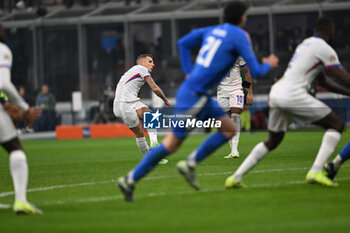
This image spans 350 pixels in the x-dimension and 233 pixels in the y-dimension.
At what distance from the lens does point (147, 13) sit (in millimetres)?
33844

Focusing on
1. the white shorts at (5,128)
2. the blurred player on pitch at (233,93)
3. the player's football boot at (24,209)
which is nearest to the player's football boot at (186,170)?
the player's football boot at (24,209)

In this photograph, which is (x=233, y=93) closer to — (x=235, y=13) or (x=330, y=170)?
(x=330, y=170)

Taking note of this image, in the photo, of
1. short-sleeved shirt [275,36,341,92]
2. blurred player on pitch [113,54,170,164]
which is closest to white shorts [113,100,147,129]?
blurred player on pitch [113,54,170,164]

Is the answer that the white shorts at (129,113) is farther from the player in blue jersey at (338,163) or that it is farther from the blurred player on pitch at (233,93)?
the player in blue jersey at (338,163)

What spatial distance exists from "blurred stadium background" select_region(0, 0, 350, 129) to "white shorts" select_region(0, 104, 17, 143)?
22283mm

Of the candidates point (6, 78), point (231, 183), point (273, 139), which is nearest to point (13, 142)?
point (6, 78)

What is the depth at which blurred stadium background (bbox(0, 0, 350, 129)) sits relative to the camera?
3122 cm

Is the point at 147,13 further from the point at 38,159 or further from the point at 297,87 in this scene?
the point at 297,87

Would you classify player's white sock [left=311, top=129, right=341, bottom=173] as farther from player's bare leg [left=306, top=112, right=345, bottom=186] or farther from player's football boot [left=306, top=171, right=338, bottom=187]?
player's football boot [left=306, top=171, right=338, bottom=187]

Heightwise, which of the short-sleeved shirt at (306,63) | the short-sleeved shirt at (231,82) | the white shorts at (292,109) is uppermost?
the short-sleeved shirt at (306,63)

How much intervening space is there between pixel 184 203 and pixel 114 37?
2575 centimetres

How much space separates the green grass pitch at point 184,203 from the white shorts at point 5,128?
2.80ft

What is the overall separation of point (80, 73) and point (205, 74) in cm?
2539

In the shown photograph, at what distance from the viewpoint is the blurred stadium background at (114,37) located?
31.2 m
